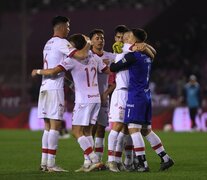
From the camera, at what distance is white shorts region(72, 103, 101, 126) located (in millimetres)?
13781

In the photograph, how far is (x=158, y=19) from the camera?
38438 mm

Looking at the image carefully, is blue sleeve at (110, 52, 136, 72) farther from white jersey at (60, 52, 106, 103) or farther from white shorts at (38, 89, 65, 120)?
white shorts at (38, 89, 65, 120)

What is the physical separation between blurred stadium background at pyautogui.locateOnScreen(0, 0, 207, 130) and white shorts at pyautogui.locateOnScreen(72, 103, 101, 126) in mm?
14082

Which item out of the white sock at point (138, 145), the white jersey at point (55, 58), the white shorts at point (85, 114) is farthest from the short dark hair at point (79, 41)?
the white sock at point (138, 145)

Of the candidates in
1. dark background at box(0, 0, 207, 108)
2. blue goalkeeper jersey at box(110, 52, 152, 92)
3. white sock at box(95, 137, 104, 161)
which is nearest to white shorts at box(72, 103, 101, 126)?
blue goalkeeper jersey at box(110, 52, 152, 92)

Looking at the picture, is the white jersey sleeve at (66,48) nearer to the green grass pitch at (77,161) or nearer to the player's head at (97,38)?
the player's head at (97,38)

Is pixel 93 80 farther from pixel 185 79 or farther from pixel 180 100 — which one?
pixel 185 79

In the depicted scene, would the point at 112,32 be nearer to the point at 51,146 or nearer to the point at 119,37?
the point at 119,37

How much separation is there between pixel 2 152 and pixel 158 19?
67.9ft

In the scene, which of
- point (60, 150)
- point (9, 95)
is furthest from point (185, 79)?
point (60, 150)

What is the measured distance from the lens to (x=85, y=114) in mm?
13797

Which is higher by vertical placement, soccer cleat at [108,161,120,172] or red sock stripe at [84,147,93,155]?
red sock stripe at [84,147,93,155]

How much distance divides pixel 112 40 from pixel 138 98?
2626 centimetres

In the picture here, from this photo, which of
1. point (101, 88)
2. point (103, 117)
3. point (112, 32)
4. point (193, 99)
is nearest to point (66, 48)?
point (101, 88)
